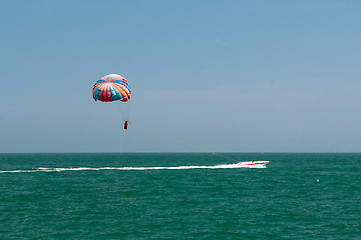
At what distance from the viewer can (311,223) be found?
28.9m

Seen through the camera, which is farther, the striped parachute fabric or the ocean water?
the striped parachute fabric

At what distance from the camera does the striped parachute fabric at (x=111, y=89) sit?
5284cm

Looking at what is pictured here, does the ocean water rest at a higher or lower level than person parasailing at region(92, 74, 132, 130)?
lower

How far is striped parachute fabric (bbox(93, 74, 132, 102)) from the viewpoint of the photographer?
5284 centimetres

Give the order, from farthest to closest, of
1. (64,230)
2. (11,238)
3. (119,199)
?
(119,199)
(64,230)
(11,238)

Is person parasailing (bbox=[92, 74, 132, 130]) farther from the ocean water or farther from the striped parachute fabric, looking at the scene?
the ocean water

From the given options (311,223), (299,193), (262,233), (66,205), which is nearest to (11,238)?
(66,205)

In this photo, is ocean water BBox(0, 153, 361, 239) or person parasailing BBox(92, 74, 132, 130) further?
person parasailing BBox(92, 74, 132, 130)

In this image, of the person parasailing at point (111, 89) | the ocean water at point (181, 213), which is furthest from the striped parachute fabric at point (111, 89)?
the ocean water at point (181, 213)

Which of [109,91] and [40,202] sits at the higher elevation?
[109,91]

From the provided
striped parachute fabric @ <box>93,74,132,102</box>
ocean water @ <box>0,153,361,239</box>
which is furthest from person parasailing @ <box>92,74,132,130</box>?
ocean water @ <box>0,153,361,239</box>

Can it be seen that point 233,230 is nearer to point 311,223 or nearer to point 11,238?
point 311,223

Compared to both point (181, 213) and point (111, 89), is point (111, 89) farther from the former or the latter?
point (181, 213)

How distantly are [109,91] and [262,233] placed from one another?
3403 cm
